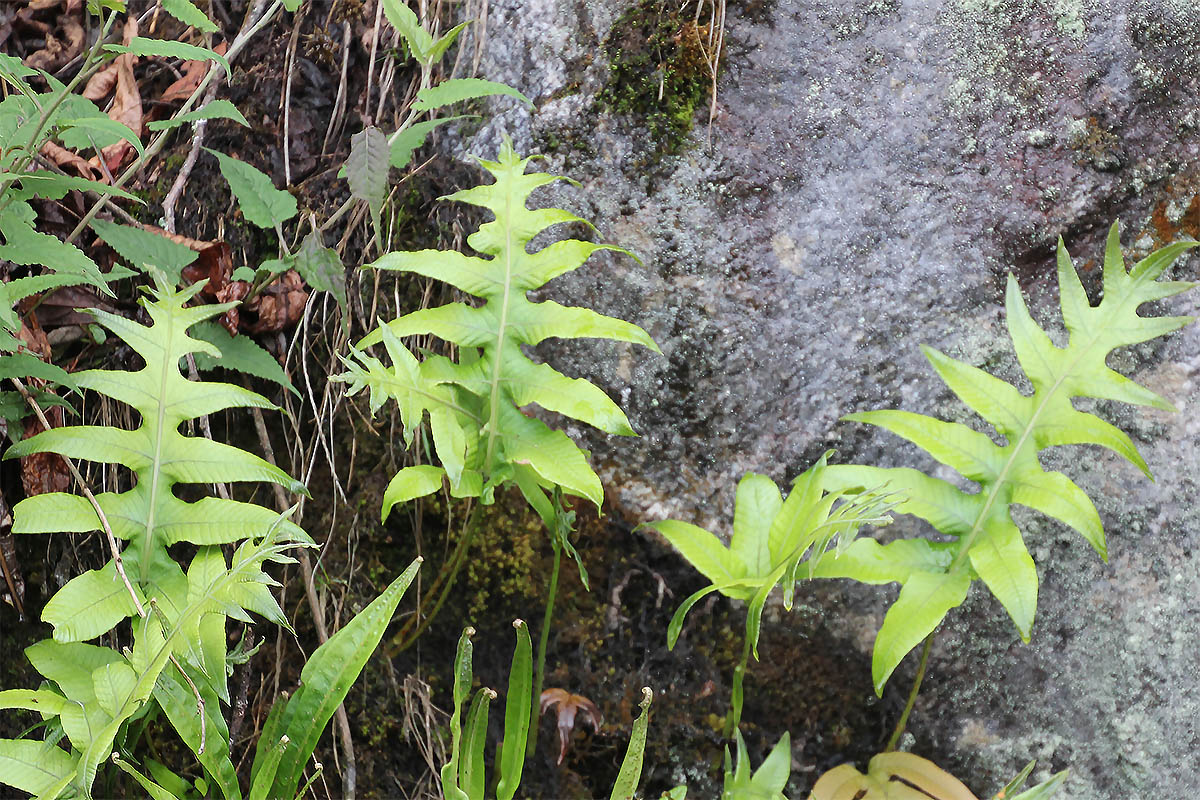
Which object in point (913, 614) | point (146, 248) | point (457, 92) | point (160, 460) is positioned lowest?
point (913, 614)

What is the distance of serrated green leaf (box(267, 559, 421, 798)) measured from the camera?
4.80 feet

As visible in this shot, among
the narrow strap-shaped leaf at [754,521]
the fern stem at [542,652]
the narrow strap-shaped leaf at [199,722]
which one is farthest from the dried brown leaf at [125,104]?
the narrow strap-shaped leaf at [754,521]

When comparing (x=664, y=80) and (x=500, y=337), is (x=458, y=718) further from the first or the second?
(x=664, y=80)

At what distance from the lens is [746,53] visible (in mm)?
2049

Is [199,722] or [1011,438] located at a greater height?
[1011,438]

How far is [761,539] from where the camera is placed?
5.59ft

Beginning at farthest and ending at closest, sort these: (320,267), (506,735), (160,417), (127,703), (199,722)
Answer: (320,267) → (160,417) → (506,735) → (199,722) → (127,703)

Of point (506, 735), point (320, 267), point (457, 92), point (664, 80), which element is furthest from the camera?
point (664, 80)

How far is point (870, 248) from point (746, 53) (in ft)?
1.79

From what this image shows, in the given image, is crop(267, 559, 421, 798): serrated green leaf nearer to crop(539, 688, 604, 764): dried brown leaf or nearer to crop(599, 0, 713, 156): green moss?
crop(539, 688, 604, 764): dried brown leaf

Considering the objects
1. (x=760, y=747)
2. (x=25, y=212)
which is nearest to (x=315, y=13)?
(x=25, y=212)

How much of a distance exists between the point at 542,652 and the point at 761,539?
1.68ft

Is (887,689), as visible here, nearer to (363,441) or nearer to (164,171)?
(363,441)

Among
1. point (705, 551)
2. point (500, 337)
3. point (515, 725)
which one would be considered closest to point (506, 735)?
point (515, 725)
